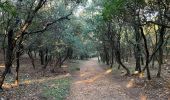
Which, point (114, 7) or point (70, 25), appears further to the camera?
point (70, 25)

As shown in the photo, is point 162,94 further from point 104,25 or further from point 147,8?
point 104,25

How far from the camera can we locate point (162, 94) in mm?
20047

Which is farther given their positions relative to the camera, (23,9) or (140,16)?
(140,16)

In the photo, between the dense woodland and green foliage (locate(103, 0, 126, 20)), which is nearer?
the dense woodland

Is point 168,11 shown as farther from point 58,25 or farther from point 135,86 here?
point 58,25

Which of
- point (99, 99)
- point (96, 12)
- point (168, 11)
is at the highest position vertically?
point (96, 12)

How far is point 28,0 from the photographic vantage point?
2083 centimetres

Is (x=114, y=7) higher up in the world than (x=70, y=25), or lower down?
lower down

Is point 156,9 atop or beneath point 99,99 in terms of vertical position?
atop

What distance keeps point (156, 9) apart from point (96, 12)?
63.2 ft

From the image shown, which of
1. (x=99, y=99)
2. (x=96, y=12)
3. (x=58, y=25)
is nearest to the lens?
(x=99, y=99)

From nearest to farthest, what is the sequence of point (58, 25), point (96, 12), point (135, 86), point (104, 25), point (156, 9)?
point (156, 9) < point (135, 86) < point (58, 25) < point (96, 12) < point (104, 25)

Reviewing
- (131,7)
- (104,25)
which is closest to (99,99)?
(131,7)

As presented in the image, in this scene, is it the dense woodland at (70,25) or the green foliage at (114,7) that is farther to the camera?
the green foliage at (114,7)
